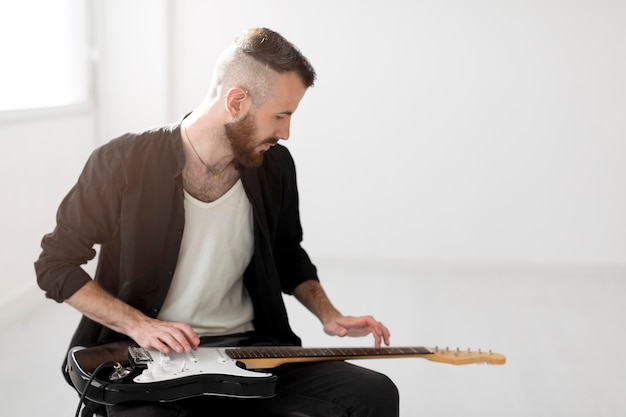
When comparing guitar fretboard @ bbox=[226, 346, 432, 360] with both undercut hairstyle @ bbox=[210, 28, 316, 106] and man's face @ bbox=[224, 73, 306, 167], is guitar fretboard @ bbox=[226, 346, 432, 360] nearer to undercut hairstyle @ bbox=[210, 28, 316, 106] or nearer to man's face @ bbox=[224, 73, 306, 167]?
man's face @ bbox=[224, 73, 306, 167]

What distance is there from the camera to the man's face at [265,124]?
190 cm

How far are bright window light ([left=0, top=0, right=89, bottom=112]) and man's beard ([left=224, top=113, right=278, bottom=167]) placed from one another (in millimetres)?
2133

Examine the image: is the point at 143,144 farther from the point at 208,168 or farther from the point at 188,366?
the point at 188,366

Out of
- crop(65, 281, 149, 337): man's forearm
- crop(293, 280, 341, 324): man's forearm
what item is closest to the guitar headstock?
crop(293, 280, 341, 324): man's forearm

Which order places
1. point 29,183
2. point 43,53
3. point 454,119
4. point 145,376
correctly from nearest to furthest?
point 145,376, point 29,183, point 43,53, point 454,119

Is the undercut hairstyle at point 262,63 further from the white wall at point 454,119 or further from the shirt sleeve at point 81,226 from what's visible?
the white wall at point 454,119

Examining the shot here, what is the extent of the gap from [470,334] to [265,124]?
2.18 m

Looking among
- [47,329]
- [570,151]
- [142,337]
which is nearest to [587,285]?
[570,151]

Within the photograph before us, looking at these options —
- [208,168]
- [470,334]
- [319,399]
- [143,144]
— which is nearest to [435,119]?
[470,334]

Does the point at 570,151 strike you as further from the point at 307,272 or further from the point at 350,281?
the point at 307,272

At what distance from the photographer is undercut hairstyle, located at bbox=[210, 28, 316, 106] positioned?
1.89m

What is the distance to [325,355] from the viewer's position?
72.7 inches

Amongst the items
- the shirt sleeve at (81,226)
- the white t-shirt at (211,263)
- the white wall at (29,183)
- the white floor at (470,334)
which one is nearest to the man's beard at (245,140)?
the white t-shirt at (211,263)

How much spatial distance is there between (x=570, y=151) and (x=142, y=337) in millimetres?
4005
